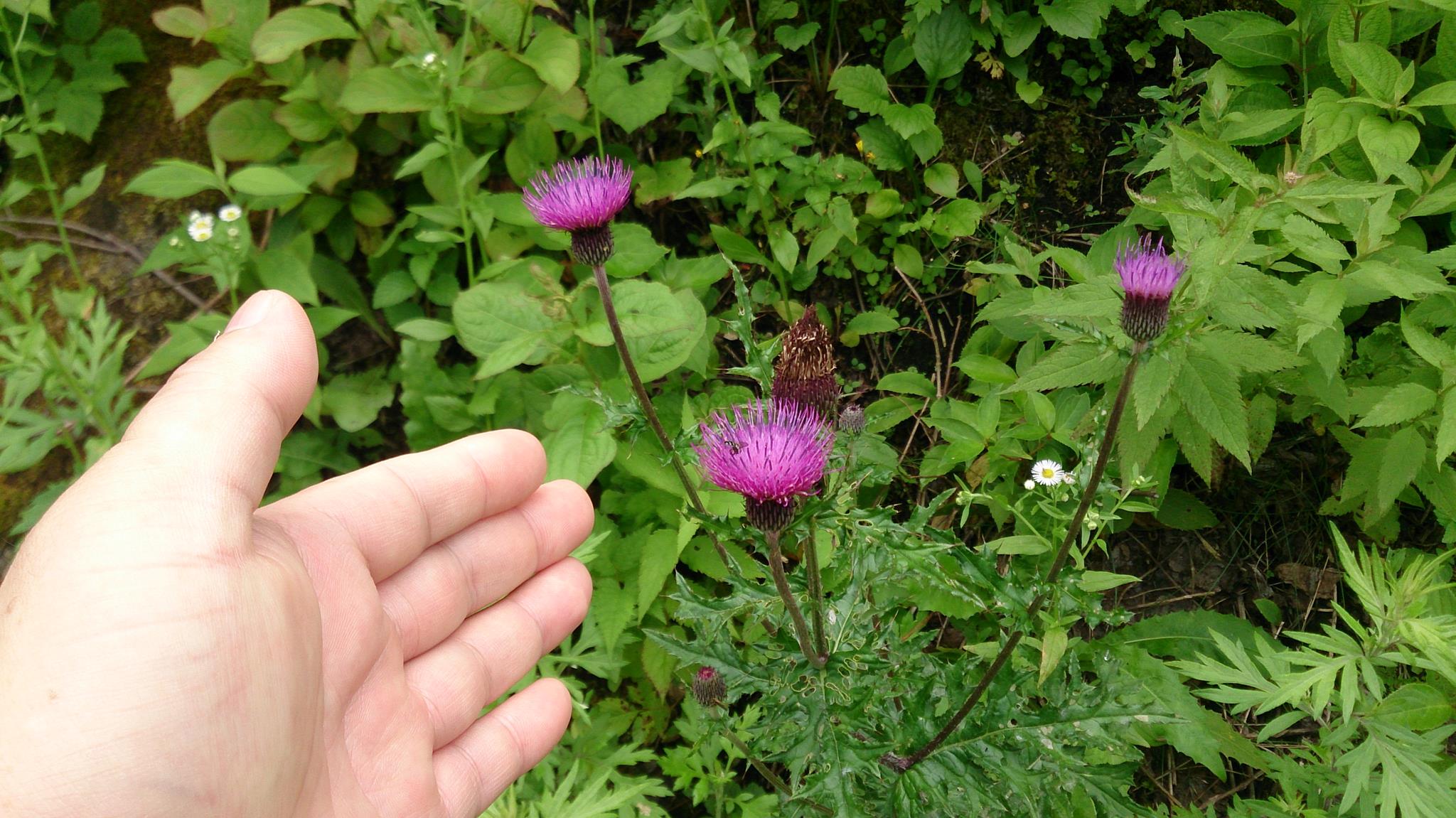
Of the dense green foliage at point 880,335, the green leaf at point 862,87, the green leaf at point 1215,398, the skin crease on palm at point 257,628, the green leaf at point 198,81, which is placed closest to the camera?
the skin crease on palm at point 257,628

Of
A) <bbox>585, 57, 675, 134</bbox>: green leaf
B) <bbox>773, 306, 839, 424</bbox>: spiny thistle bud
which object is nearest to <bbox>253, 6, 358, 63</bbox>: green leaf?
<bbox>585, 57, 675, 134</bbox>: green leaf

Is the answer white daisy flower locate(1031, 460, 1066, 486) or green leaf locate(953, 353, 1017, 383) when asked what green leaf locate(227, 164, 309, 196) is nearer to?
green leaf locate(953, 353, 1017, 383)

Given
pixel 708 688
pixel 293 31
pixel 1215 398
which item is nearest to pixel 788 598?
pixel 708 688

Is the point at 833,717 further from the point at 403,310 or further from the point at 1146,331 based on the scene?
the point at 403,310

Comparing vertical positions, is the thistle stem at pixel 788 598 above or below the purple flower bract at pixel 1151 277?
below

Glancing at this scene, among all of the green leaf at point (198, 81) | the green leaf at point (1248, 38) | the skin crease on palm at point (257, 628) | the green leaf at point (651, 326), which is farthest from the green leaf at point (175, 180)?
the green leaf at point (1248, 38)

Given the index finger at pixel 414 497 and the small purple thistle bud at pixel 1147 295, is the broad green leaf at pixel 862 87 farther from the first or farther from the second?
the small purple thistle bud at pixel 1147 295
